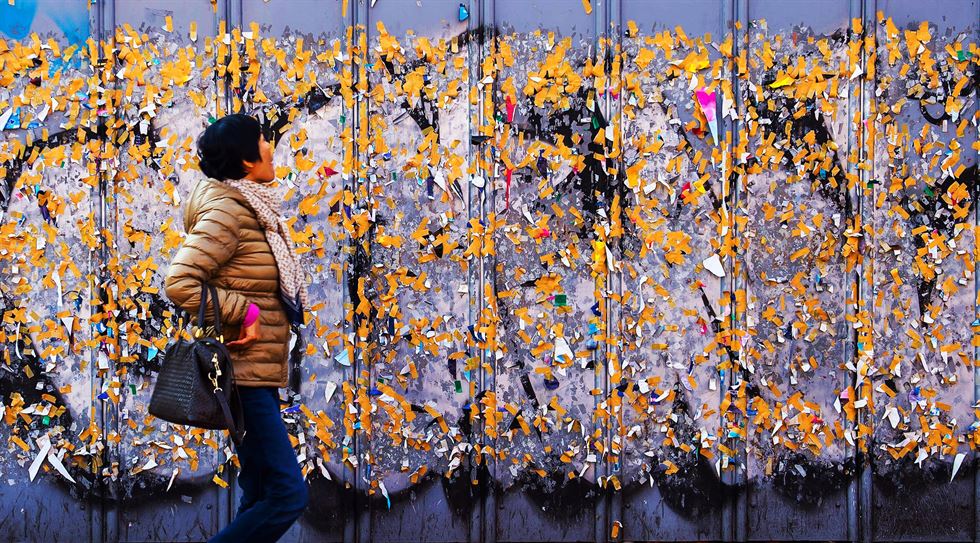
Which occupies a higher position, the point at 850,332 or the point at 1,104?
the point at 1,104

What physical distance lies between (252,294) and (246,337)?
0.45 feet

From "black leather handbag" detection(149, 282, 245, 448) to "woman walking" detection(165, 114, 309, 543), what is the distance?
0.07 m

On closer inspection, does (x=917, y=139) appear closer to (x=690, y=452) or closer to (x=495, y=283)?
(x=690, y=452)

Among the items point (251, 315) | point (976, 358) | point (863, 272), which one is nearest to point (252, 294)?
point (251, 315)

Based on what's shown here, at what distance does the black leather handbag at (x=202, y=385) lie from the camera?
2.77 m

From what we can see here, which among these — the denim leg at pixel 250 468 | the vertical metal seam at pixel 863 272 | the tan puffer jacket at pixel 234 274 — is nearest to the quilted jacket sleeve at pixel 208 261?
the tan puffer jacket at pixel 234 274

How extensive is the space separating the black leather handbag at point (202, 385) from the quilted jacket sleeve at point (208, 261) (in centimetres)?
3

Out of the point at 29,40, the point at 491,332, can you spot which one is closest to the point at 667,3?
→ the point at 491,332

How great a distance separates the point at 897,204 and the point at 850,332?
575mm

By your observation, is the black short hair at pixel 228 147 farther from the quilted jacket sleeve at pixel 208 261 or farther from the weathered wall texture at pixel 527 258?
the weathered wall texture at pixel 527 258

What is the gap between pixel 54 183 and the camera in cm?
394

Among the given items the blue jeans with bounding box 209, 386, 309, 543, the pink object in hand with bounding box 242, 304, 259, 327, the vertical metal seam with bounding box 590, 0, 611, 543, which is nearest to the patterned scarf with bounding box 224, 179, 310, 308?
the pink object in hand with bounding box 242, 304, 259, 327

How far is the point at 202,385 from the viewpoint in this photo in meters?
2.78

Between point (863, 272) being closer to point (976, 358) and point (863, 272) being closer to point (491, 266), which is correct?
point (976, 358)
